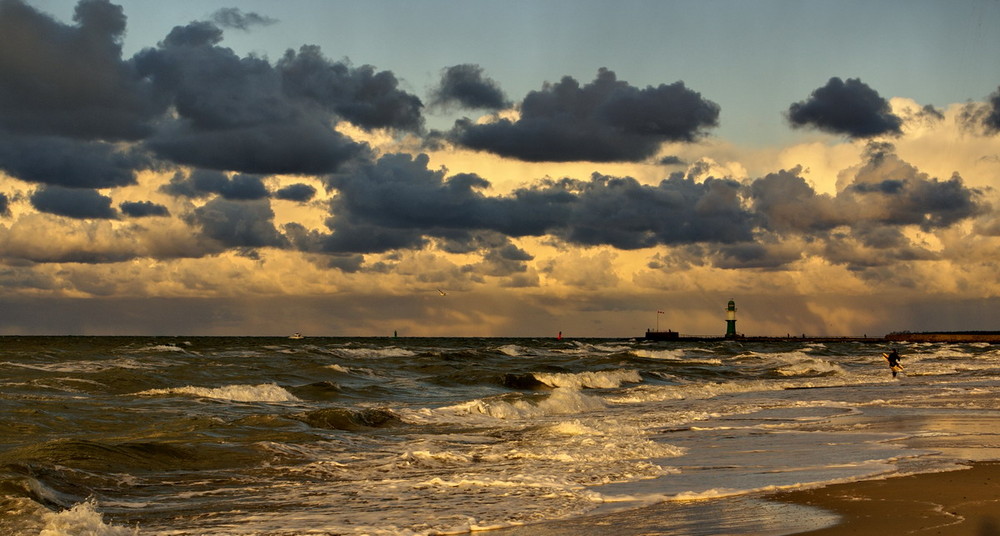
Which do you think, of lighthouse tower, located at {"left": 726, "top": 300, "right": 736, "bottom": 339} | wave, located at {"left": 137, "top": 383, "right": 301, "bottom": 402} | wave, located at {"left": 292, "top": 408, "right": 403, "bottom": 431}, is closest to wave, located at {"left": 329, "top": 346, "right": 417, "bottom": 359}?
wave, located at {"left": 137, "top": 383, "right": 301, "bottom": 402}

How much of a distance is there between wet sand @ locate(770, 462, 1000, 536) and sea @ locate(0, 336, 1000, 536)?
0.46 m

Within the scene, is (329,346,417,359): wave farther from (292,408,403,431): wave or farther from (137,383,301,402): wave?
(292,408,403,431): wave

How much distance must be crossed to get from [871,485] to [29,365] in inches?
1701

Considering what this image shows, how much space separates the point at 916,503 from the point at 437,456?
8.22 meters

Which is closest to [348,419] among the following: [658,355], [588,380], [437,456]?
[437,456]

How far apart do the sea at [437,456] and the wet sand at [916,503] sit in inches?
18.0

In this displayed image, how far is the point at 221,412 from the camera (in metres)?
24.3

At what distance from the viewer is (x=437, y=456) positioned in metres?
16.4

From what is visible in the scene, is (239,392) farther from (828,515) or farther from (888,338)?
(888,338)

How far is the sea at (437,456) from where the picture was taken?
1079cm

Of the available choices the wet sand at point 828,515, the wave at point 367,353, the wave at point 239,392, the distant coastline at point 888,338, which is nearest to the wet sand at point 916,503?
the wet sand at point 828,515

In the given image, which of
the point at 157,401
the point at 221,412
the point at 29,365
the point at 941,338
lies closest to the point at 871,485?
the point at 221,412

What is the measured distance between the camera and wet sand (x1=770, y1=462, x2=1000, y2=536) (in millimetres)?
9320

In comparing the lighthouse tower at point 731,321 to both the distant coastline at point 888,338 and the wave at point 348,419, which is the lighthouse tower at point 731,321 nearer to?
the distant coastline at point 888,338
